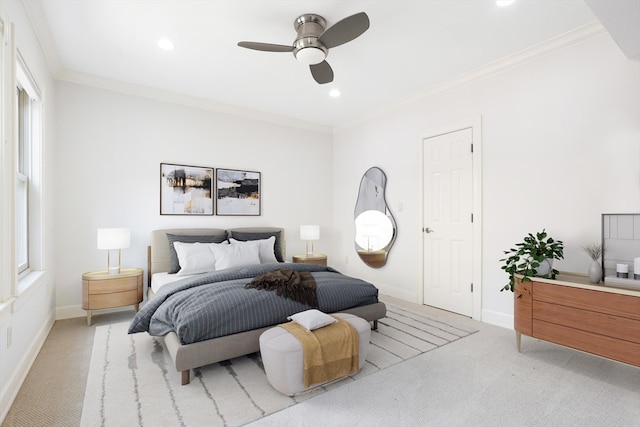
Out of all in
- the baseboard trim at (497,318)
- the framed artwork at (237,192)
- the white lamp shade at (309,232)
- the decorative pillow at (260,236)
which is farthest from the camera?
the white lamp shade at (309,232)

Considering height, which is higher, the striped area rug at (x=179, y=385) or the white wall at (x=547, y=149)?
the white wall at (x=547, y=149)

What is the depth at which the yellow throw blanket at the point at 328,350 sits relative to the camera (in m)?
2.10

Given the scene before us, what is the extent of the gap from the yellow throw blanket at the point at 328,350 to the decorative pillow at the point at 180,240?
209 centimetres

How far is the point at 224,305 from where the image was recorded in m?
2.38

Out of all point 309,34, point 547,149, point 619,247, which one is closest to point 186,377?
point 309,34

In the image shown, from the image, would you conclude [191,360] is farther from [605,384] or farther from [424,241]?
[424,241]

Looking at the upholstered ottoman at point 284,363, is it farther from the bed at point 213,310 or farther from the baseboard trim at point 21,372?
the baseboard trim at point 21,372

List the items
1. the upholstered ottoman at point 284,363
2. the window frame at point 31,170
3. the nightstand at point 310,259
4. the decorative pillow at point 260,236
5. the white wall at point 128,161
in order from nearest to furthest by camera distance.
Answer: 1. the upholstered ottoman at point 284,363
2. the window frame at point 31,170
3. the white wall at point 128,161
4. the decorative pillow at point 260,236
5. the nightstand at point 310,259

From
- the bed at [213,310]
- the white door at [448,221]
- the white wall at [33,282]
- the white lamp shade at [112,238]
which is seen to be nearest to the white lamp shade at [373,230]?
the white door at [448,221]

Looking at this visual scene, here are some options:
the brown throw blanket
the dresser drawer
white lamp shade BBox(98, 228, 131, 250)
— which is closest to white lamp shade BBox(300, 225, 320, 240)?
the brown throw blanket

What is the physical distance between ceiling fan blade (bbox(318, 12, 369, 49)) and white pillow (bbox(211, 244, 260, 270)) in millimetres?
2466

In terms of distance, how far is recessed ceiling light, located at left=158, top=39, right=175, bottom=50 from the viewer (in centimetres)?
298

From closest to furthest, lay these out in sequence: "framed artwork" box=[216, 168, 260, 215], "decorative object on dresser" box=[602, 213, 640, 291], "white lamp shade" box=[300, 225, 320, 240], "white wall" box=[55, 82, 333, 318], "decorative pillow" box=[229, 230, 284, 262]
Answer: "decorative object on dresser" box=[602, 213, 640, 291] → "white wall" box=[55, 82, 333, 318] → "decorative pillow" box=[229, 230, 284, 262] → "framed artwork" box=[216, 168, 260, 215] → "white lamp shade" box=[300, 225, 320, 240]

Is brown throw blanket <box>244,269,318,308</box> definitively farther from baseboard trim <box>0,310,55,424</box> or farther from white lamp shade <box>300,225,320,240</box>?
white lamp shade <box>300,225,320,240</box>
